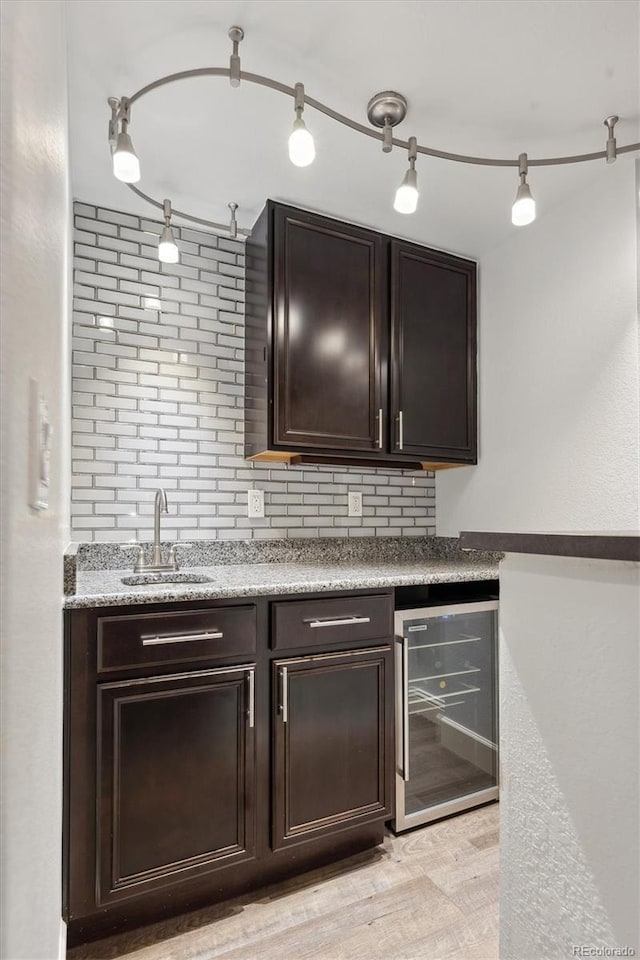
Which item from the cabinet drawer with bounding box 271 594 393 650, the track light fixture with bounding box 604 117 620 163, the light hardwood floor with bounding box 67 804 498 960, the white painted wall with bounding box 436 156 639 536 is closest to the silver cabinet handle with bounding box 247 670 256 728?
the cabinet drawer with bounding box 271 594 393 650

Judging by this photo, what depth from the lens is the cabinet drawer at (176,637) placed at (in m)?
1.51

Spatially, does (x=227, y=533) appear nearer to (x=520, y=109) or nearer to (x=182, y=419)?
(x=182, y=419)

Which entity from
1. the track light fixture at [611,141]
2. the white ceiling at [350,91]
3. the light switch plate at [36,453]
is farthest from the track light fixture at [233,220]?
the light switch plate at [36,453]

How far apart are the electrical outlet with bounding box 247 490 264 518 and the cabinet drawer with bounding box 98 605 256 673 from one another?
78cm

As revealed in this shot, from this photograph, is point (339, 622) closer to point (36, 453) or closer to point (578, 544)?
point (578, 544)

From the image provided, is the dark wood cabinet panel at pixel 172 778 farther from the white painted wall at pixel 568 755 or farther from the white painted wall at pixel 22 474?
the white painted wall at pixel 568 755

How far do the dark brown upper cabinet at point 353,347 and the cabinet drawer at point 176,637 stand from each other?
2.48 feet

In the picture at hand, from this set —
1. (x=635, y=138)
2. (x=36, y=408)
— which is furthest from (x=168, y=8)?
(x=635, y=138)

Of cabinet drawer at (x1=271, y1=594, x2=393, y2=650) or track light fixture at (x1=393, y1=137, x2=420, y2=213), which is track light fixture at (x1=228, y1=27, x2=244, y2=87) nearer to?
track light fixture at (x1=393, y1=137, x2=420, y2=213)

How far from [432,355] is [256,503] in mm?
1099

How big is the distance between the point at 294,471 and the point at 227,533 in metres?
0.44

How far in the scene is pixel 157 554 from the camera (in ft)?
6.92

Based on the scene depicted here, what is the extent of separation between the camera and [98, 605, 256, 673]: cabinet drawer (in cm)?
151

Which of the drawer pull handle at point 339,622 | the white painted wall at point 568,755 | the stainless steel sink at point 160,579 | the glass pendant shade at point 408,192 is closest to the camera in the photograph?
the white painted wall at point 568,755
